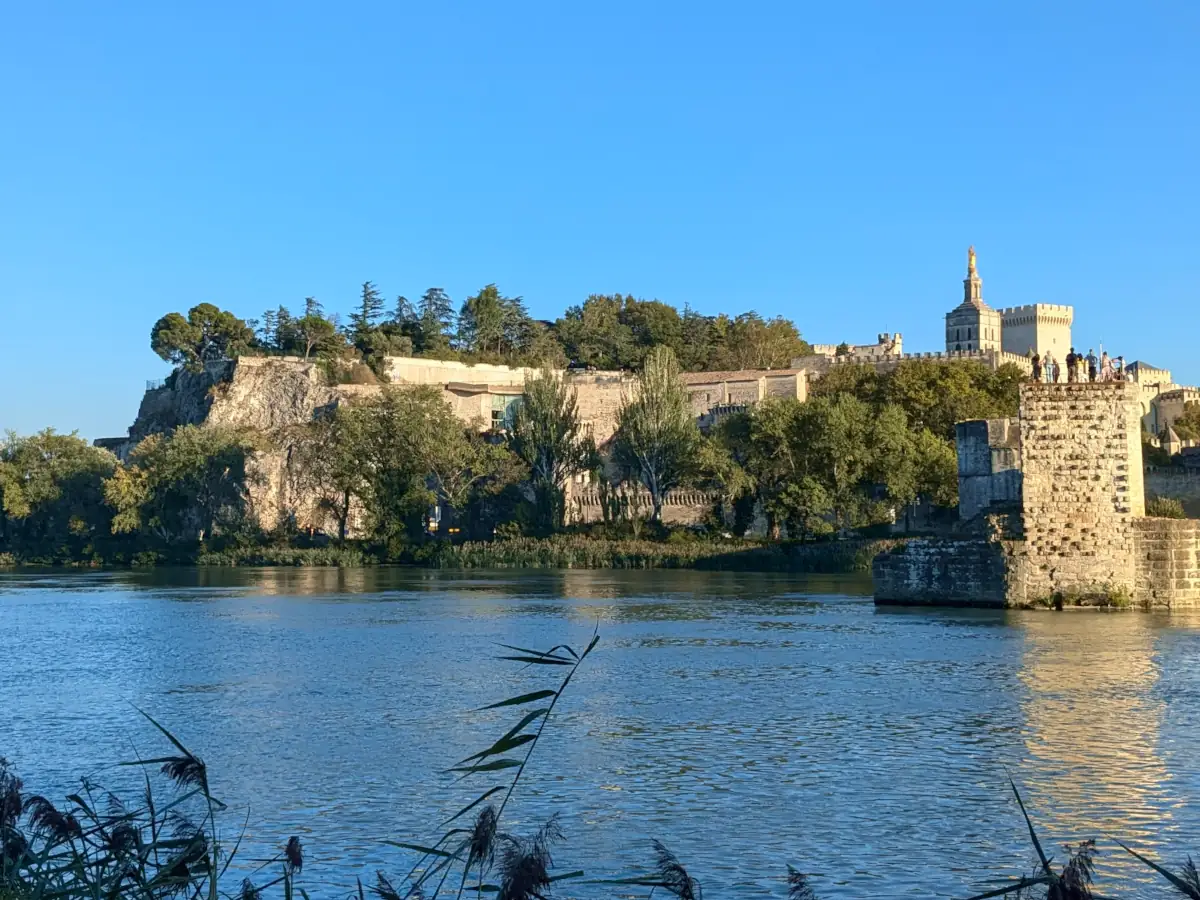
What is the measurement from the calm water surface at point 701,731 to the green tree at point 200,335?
220 feet

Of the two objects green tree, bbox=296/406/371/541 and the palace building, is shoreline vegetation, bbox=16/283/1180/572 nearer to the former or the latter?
green tree, bbox=296/406/371/541

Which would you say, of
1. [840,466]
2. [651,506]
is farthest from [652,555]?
[840,466]

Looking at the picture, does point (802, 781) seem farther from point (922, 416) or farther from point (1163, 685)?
point (922, 416)

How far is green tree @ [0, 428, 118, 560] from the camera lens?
7412 cm

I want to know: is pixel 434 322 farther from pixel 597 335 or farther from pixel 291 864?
pixel 291 864

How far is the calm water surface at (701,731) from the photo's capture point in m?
10.6

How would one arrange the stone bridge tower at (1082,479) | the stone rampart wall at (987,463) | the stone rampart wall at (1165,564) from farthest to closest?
the stone rampart wall at (987,463) < the stone rampart wall at (1165,564) < the stone bridge tower at (1082,479)

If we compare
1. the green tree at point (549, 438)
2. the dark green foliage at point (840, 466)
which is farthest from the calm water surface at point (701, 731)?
the green tree at point (549, 438)

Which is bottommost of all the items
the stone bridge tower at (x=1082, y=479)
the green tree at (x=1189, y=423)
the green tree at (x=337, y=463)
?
the stone bridge tower at (x=1082, y=479)

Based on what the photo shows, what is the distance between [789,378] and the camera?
75625mm

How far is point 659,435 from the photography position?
203 feet

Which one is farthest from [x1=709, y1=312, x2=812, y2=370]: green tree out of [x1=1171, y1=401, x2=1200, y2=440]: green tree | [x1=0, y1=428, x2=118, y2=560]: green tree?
[x1=0, y1=428, x2=118, y2=560]: green tree

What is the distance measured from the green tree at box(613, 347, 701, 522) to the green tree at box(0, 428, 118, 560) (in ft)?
92.1

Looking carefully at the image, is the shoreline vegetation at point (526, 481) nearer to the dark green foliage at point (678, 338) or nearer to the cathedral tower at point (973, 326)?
the dark green foliage at point (678, 338)
